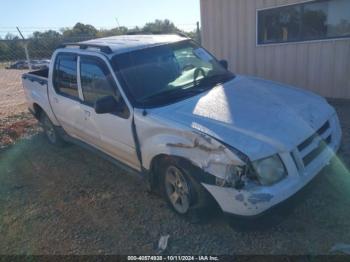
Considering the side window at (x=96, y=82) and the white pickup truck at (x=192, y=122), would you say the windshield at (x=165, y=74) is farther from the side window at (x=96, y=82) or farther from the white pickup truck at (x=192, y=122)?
the side window at (x=96, y=82)

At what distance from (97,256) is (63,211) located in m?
1.07

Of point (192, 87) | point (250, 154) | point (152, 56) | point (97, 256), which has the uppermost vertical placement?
point (152, 56)

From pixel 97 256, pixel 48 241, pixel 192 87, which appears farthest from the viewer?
pixel 192 87

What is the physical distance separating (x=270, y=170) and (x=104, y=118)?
2.17 m

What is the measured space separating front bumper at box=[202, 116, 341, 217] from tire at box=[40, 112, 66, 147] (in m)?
3.86

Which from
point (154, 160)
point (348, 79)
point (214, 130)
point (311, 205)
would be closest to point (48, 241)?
point (154, 160)

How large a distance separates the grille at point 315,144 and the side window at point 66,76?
3.05 metres

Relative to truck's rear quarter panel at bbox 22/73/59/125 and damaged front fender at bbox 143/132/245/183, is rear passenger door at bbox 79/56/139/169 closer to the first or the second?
damaged front fender at bbox 143/132/245/183

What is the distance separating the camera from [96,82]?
403 cm

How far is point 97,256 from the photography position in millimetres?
3131

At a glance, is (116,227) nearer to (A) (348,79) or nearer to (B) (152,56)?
(B) (152,56)

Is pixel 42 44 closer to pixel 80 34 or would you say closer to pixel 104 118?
pixel 104 118

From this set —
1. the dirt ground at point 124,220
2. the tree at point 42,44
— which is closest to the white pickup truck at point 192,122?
the dirt ground at point 124,220

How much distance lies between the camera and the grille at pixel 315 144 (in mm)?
2901
